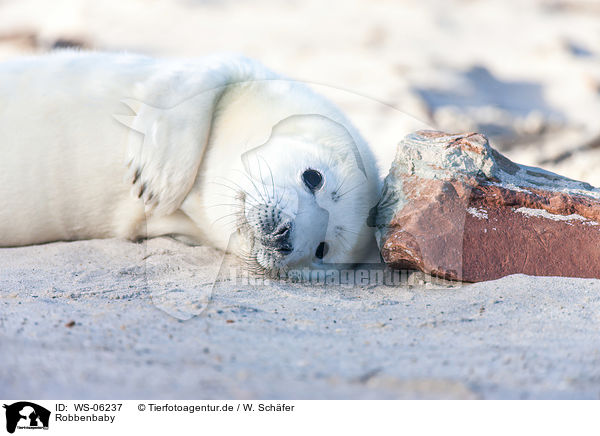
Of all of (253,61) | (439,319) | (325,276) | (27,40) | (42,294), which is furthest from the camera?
(27,40)

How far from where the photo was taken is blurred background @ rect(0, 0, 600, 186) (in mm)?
8227

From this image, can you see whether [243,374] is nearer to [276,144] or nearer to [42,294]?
[42,294]

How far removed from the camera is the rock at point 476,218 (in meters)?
2.87

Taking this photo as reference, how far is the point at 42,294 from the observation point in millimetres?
2479

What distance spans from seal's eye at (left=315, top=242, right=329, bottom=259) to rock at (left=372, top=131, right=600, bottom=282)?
0.27 metres

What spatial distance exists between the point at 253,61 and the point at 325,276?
1.25 metres

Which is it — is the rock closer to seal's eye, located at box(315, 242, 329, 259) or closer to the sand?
the sand

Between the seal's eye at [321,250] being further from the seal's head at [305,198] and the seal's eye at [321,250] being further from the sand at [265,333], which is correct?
the sand at [265,333]
